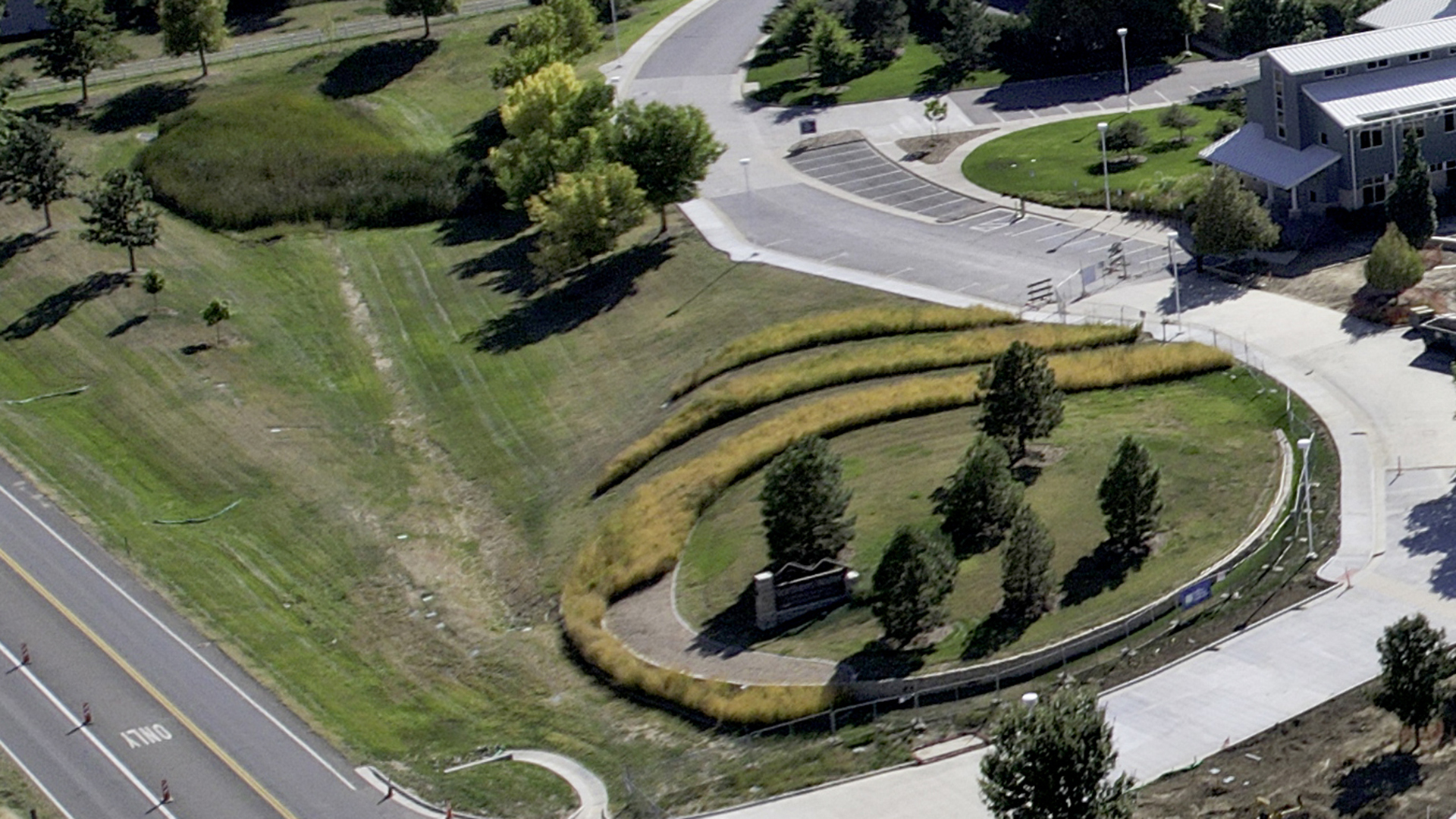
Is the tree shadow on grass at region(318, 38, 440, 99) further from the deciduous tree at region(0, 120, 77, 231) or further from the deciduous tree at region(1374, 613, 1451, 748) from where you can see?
the deciduous tree at region(1374, 613, 1451, 748)

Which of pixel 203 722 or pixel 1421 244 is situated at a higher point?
pixel 1421 244

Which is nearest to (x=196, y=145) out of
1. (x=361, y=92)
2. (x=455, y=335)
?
(x=361, y=92)

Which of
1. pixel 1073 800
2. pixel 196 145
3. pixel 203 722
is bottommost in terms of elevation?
pixel 203 722

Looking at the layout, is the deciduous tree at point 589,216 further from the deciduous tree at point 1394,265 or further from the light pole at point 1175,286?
the deciduous tree at point 1394,265

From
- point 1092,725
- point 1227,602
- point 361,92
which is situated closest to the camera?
point 1092,725

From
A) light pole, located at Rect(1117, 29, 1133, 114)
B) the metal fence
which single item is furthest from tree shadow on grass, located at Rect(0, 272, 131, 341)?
light pole, located at Rect(1117, 29, 1133, 114)

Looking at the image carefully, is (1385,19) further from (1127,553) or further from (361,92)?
(361,92)

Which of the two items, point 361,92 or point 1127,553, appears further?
point 361,92
